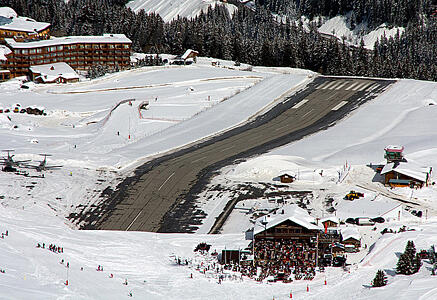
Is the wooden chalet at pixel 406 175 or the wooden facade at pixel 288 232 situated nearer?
the wooden facade at pixel 288 232

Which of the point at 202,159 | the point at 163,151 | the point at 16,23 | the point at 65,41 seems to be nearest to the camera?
the point at 202,159

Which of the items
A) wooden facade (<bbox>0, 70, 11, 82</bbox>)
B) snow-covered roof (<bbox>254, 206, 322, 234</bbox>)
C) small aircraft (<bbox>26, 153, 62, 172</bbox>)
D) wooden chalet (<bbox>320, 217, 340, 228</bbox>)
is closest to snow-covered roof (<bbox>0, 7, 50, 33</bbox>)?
wooden facade (<bbox>0, 70, 11, 82</bbox>)

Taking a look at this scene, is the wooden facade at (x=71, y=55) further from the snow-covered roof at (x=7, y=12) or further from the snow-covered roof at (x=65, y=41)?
the snow-covered roof at (x=7, y=12)

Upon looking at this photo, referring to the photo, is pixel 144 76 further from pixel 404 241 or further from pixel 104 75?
pixel 404 241

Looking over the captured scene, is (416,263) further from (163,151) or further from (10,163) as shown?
(10,163)

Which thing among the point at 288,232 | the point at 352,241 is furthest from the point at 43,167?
the point at 352,241

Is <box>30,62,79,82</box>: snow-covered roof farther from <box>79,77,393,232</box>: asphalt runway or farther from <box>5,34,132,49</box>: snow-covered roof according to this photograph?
<box>79,77,393,232</box>: asphalt runway

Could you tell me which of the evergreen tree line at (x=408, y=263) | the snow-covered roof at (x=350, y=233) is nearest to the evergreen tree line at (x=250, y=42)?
the snow-covered roof at (x=350, y=233)
